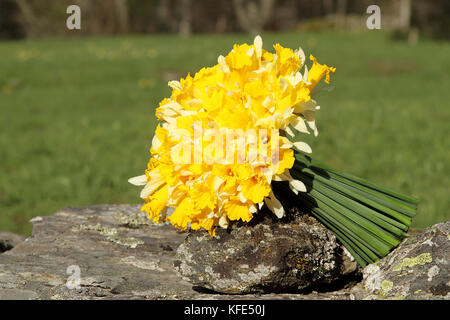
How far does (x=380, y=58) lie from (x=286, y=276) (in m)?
19.3

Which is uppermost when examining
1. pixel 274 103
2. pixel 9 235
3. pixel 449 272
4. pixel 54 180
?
pixel 274 103

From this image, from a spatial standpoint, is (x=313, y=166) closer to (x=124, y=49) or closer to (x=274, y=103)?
(x=274, y=103)

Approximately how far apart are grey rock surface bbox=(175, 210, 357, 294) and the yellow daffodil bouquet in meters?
0.09

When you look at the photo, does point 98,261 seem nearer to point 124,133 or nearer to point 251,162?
point 251,162

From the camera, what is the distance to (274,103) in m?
2.32

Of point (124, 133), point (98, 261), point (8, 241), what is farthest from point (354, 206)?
point (124, 133)

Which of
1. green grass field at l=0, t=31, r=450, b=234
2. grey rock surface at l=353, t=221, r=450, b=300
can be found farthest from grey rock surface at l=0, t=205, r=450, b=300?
green grass field at l=0, t=31, r=450, b=234

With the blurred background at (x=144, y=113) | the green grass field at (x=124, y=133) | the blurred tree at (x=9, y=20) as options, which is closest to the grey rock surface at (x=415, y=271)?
the green grass field at (x=124, y=133)

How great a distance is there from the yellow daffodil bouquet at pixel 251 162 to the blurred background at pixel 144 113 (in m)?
3.37

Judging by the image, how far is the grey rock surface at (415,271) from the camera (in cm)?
219

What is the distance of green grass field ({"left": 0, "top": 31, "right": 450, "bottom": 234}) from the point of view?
23.2ft

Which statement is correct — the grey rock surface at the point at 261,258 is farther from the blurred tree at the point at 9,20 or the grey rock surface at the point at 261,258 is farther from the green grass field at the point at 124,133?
the blurred tree at the point at 9,20

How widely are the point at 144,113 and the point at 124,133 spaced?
7.51ft
